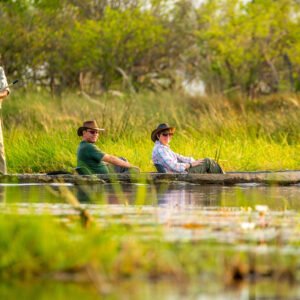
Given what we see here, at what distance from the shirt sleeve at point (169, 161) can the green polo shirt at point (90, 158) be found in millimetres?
883

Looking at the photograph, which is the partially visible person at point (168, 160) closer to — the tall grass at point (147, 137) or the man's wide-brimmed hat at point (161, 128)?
the man's wide-brimmed hat at point (161, 128)

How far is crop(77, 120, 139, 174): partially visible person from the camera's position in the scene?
18.3 metres

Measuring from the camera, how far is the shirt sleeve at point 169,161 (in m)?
18.5

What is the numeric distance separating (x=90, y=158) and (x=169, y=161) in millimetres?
1193

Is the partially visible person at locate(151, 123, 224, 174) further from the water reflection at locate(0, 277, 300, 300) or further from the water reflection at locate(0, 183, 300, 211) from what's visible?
the water reflection at locate(0, 277, 300, 300)

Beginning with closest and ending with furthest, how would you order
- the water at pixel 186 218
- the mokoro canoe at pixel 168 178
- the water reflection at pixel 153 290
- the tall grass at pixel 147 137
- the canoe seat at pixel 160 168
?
the water reflection at pixel 153 290 < the water at pixel 186 218 < the mokoro canoe at pixel 168 178 < the canoe seat at pixel 160 168 < the tall grass at pixel 147 137

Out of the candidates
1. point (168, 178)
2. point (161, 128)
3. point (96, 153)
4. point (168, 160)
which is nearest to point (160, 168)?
point (168, 160)

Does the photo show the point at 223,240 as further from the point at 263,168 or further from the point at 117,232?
the point at 263,168

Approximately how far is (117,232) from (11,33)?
39946 millimetres

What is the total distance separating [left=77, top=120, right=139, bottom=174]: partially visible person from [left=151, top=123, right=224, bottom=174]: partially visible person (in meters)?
0.40

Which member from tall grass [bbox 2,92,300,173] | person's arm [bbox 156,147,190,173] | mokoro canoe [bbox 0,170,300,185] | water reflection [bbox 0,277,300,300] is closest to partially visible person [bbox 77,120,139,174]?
mokoro canoe [bbox 0,170,300,185]

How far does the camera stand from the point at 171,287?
7.62 m

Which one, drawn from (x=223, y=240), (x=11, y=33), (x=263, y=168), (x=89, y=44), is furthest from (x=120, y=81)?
(x=223, y=240)

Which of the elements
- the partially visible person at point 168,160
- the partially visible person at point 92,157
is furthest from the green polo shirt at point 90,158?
the partially visible person at point 168,160
